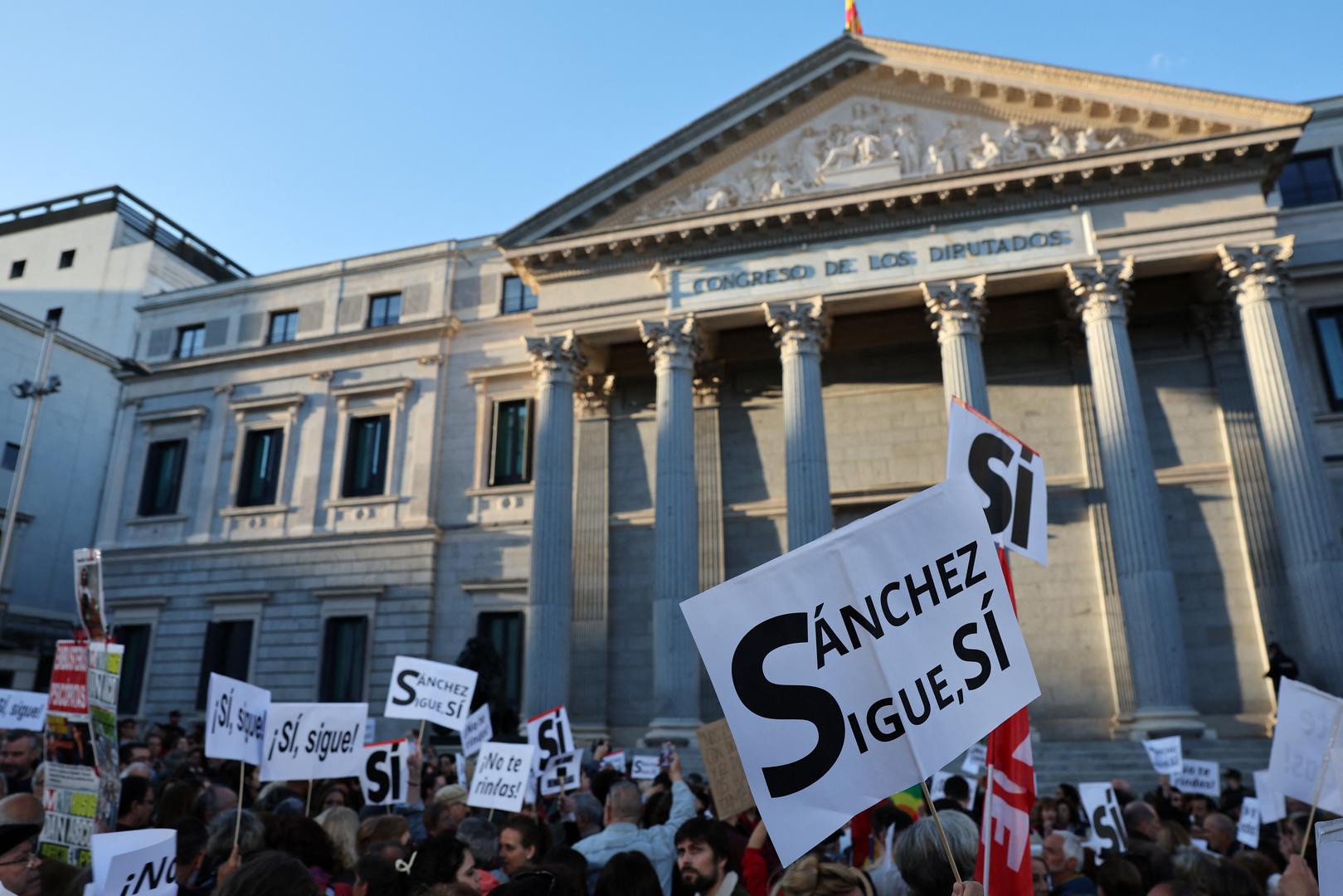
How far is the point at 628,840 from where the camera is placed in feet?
20.3

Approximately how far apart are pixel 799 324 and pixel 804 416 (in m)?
2.25

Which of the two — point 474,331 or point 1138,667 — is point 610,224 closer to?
point 474,331

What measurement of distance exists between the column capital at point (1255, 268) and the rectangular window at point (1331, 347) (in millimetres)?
2952

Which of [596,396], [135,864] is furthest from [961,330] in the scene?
[135,864]

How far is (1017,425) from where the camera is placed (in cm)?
2409

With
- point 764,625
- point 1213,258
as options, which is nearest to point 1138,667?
point 1213,258

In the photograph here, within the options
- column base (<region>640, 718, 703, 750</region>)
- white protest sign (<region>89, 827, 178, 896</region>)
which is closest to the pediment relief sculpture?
column base (<region>640, 718, 703, 750</region>)

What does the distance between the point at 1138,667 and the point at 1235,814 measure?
265 inches

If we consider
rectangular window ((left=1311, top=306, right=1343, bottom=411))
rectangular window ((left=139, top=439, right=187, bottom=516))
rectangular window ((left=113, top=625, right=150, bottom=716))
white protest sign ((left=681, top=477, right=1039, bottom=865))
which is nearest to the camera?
white protest sign ((left=681, top=477, right=1039, bottom=865))

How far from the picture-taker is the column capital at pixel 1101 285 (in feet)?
68.8

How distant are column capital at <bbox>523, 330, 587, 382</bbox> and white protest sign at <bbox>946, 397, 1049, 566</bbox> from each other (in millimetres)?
18988

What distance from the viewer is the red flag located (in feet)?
13.1

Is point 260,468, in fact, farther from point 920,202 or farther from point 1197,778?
point 1197,778

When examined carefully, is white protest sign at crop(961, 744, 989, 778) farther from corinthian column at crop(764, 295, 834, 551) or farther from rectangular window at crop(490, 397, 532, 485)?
rectangular window at crop(490, 397, 532, 485)
